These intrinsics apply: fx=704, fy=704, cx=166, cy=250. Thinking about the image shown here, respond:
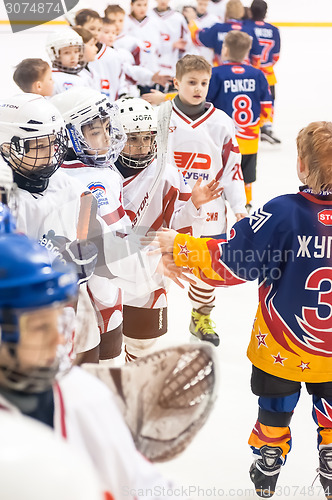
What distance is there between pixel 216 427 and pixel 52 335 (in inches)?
72.8

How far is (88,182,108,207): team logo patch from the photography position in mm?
2123

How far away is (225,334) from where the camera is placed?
11.0ft

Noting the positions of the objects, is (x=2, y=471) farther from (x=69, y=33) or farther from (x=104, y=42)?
(x=104, y=42)

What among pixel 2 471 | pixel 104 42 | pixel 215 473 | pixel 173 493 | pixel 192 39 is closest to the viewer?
pixel 2 471

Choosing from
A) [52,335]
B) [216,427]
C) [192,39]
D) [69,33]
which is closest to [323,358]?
[216,427]

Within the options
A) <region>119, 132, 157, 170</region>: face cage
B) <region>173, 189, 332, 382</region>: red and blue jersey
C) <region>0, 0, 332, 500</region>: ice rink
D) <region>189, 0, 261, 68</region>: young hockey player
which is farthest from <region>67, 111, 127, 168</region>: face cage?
<region>189, 0, 261, 68</region>: young hockey player

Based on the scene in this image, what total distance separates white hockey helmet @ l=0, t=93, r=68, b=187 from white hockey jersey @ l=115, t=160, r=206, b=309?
0.69 meters

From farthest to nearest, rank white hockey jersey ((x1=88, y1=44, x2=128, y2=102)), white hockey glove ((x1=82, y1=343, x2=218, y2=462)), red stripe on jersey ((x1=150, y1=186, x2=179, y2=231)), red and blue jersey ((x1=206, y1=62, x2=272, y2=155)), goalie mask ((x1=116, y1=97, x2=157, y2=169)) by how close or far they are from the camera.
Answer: white hockey jersey ((x1=88, y1=44, x2=128, y2=102)) → red and blue jersey ((x1=206, y1=62, x2=272, y2=155)) → red stripe on jersey ((x1=150, y1=186, x2=179, y2=231)) → goalie mask ((x1=116, y1=97, x2=157, y2=169)) → white hockey glove ((x1=82, y1=343, x2=218, y2=462))

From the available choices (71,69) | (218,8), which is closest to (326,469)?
(71,69)

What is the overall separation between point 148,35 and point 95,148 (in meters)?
5.46

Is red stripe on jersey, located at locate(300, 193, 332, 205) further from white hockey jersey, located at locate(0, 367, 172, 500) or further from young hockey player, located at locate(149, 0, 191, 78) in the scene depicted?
young hockey player, located at locate(149, 0, 191, 78)

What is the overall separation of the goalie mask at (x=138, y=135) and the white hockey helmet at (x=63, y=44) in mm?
2045

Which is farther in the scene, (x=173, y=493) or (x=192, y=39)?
(x=192, y=39)

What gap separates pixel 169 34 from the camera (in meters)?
7.59
